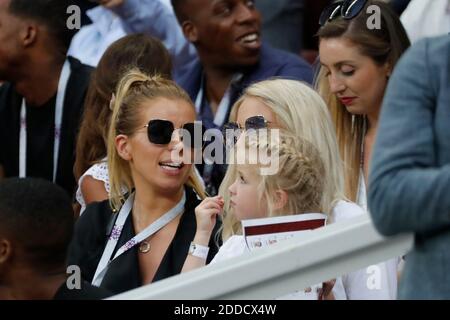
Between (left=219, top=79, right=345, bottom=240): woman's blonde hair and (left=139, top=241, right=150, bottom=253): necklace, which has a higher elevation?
(left=219, top=79, right=345, bottom=240): woman's blonde hair

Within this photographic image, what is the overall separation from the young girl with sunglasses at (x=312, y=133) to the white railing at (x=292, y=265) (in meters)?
0.82

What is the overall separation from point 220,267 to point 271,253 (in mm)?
110

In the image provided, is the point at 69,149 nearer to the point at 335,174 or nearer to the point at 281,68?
the point at 281,68

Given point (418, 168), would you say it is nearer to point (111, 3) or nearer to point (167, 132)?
point (167, 132)

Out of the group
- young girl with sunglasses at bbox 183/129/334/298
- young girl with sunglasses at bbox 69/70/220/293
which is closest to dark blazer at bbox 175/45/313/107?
young girl with sunglasses at bbox 69/70/220/293

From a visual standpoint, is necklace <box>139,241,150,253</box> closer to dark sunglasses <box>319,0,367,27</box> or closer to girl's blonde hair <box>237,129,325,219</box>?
girl's blonde hair <box>237,129,325,219</box>

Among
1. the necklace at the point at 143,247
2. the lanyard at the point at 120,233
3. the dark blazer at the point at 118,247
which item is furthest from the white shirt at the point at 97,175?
the necklace at the point at 143,247

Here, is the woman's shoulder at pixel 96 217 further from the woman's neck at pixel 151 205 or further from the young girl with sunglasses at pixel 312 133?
the young girl with sunglasses at pixel 312 133

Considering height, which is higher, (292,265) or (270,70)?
(270,70)

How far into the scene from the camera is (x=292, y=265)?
2.47 m

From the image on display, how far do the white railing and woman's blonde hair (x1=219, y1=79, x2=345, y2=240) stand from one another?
1.03 meters

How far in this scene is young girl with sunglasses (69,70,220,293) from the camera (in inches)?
159

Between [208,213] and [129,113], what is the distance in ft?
2.09

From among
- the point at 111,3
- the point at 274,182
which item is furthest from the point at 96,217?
the point at 111,3
